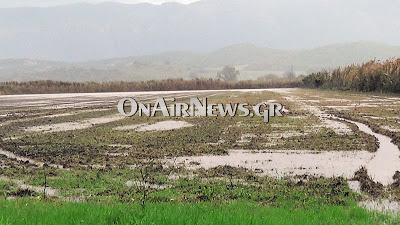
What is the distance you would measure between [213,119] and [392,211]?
12352 mm

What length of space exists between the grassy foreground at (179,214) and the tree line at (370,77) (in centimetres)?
2709

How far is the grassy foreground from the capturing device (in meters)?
5.23

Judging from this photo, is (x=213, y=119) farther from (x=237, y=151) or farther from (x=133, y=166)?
(x=133, y=166)

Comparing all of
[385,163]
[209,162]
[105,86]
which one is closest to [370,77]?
[385,163]

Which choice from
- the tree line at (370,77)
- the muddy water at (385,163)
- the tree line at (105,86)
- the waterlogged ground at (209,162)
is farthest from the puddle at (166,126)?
the tree line at (105,86)

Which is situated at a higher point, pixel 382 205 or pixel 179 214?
pixel 179 214

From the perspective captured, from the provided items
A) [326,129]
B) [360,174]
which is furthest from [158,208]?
[326,129]

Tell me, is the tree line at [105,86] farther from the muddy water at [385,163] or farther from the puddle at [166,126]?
the muddy water at [385,163]

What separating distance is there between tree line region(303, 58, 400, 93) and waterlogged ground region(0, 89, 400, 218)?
631 inches

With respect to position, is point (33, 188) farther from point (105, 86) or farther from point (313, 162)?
point (105, 86)

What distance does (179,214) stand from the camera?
18.0 feet

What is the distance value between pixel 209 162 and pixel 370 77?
2841 cm

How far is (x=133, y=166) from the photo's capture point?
914cm

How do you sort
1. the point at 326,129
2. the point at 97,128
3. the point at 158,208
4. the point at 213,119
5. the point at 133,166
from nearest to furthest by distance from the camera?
the point at 158,208
the point at 133,166
the point at 326,129
the point at 97,128
the point at 213,119
